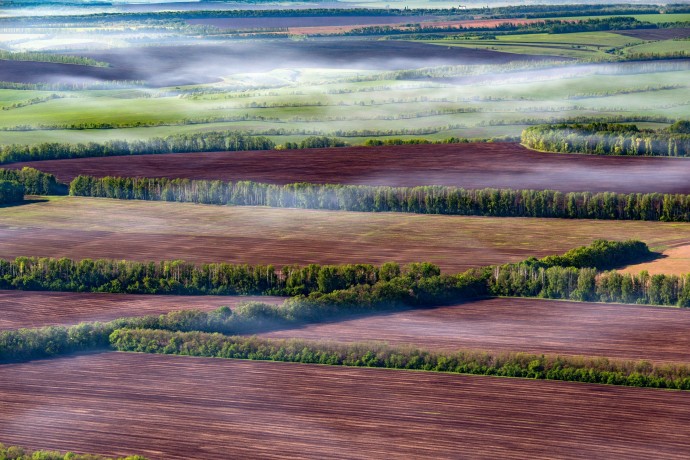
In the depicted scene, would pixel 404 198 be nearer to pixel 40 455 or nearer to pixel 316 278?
pixel 316 278

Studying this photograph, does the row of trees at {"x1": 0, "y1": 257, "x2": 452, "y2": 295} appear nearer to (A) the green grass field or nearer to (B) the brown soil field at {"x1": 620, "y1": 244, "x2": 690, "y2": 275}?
(B) the brown soil field at {"x1": 620, "y1": 244, "x2": 690, "y2": 275}

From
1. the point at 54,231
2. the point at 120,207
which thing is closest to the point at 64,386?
the point at 54,231

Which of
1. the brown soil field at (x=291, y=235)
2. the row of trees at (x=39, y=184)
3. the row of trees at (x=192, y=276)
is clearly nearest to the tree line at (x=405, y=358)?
the row of trees at (x=192, y=276)

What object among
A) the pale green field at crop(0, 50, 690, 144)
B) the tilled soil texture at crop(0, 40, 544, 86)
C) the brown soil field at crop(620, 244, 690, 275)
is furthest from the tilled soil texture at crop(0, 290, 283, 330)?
the tilled soil texture at crop(0, 40, 544, 86)

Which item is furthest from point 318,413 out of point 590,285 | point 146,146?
point 146,146

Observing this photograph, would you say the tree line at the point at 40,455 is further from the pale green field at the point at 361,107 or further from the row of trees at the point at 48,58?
the row of trees at the point at 48,58

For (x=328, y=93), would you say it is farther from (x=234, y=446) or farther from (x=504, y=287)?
(x=234, y=446)
